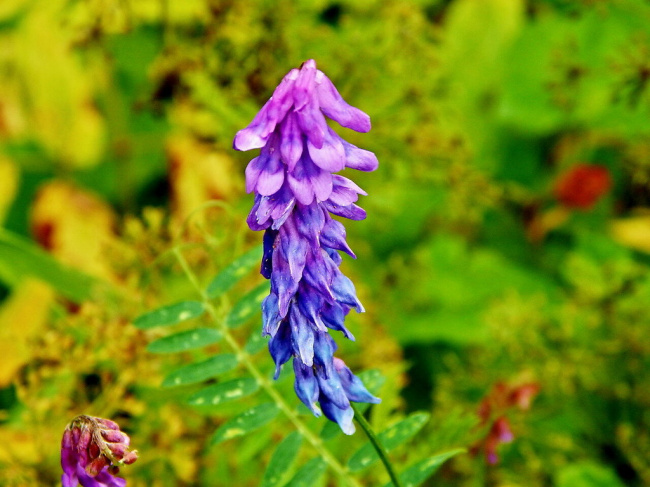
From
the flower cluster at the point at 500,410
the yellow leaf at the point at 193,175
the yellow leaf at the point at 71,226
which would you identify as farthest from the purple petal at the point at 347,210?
the yellow leaf at the point at 71,226

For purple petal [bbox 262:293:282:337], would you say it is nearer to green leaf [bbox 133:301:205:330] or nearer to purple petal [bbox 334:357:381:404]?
purple petal [bbox 334:357:381:404]

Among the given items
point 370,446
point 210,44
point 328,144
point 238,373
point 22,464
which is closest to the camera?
point 328,144

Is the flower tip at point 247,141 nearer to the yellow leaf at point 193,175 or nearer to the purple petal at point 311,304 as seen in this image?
the purple petal at point 311,304

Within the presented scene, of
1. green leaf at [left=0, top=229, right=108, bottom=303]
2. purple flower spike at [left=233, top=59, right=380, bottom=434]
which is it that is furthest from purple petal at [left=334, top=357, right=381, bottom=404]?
green leaf at [left=0, top=229, right=108, bottom=303]

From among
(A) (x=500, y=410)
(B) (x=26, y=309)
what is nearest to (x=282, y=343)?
(A) (x=500, y=410)

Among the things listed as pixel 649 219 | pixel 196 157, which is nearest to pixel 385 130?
pixel 196 157

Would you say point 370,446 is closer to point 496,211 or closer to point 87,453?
point 87,453
